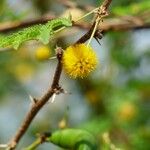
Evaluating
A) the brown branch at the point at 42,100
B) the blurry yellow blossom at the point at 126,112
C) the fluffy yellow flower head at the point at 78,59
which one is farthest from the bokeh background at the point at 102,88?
the fluffy yellow flower head at the point at 78,59

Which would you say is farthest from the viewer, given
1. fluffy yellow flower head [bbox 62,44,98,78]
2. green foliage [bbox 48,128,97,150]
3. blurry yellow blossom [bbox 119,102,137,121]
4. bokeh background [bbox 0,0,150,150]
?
blurry yellow blossom [bbox 119,102,137,121]

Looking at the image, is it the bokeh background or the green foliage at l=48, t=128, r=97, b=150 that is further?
the bokeh background

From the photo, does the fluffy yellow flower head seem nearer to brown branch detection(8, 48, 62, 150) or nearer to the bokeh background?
brown branch detection(8, 48, 62, 150)

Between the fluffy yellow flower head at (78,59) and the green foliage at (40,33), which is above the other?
the green foliage at (40,33)

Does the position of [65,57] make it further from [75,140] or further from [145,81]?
[145,81]

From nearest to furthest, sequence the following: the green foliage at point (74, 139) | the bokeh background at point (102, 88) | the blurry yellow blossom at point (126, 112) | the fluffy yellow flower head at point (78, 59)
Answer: the fluffy yellow flower head at point (78, 59), the green foliage at point (74, 139), the bokeh background at point (102, 88), the blurry yellow blossom at point (126, 112)

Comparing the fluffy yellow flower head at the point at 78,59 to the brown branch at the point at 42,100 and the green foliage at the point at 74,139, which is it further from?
the green foliage at the point at 74,139

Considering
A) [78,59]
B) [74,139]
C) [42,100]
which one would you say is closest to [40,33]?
[78,59]

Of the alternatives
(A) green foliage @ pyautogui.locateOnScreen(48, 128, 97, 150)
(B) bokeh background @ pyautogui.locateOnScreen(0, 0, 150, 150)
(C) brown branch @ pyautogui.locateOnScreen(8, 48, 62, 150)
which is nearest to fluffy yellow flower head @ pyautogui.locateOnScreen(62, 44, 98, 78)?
(C) brown branch @ pyautogui.locateOnScreen(8, 48, 62, 150)

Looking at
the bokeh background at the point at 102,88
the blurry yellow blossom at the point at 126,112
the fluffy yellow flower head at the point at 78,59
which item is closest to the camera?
the fluffy yellow flower head at the point at 78,59
